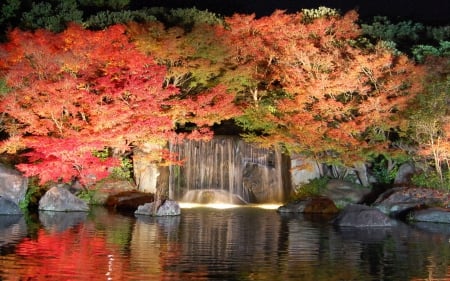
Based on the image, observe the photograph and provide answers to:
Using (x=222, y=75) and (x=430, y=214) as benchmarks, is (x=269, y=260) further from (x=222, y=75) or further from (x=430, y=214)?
(x=222, y=75)

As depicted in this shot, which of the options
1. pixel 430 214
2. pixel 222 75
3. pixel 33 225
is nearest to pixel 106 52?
pixel 222 75

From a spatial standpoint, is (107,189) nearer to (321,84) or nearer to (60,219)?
(60,219)

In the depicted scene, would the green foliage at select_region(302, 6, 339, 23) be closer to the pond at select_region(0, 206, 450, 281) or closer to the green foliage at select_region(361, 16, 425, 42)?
the green foliage at select_region(361, 16, 425, 42)

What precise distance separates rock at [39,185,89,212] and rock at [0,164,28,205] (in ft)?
2.85

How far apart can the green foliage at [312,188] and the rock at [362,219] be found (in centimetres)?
723

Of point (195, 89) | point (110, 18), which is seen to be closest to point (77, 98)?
point (195, 89)

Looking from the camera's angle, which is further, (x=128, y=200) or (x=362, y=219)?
(x=128, y=200)

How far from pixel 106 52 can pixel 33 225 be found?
8528 millimetres

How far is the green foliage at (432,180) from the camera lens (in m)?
27.1

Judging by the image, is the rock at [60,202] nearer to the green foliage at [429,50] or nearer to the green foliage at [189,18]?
the green foliage at [189,18]

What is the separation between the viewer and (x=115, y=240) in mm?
16469

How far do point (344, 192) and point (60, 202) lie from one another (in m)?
12.3

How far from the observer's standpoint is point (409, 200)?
26.5 meters

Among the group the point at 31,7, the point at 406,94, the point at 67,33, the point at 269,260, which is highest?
the point at 31,7
